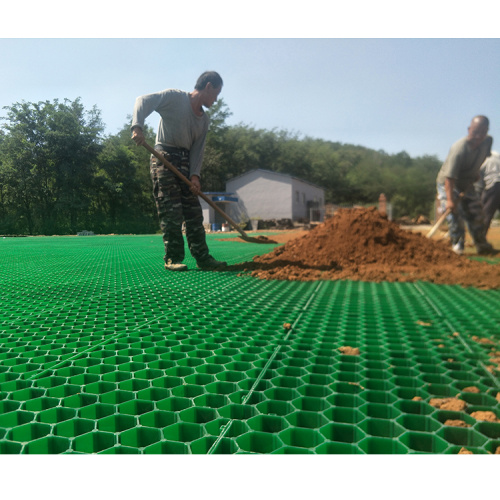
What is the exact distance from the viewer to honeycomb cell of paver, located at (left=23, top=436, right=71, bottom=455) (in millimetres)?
715

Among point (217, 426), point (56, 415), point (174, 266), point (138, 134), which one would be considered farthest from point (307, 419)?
point (174, 266)

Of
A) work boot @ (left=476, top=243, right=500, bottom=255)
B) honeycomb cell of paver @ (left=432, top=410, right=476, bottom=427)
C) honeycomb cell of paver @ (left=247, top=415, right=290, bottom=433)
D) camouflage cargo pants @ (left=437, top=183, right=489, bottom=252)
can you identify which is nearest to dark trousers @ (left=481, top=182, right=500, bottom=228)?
camouflage cargo pants @ (left=437, top=183, right=489, bottom=252)

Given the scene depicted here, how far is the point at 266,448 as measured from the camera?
72cm

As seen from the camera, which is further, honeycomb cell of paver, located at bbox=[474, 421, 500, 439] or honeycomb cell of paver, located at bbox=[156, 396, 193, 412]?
honeycomb cell of paver, located at bbox=[156, 396, 193, 412]

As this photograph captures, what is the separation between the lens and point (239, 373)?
105 centimetres

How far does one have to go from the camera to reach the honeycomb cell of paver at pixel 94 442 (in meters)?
0.72

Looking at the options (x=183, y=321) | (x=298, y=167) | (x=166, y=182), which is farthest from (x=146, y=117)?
(x=298, y=167)

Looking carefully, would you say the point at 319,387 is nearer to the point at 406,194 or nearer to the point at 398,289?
the point at 406,194

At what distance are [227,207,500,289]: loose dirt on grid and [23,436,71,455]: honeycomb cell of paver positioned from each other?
208 centimetres

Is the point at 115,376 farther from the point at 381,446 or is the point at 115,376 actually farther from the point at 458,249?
the point at 458,249

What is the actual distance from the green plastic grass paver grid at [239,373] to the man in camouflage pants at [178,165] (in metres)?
0.93

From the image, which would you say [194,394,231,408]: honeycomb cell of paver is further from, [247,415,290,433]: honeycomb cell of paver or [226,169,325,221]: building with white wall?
[226,169,325,221]: building with white wall

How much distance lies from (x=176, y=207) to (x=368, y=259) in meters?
1.49

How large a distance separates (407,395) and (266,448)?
1.24 ft
